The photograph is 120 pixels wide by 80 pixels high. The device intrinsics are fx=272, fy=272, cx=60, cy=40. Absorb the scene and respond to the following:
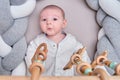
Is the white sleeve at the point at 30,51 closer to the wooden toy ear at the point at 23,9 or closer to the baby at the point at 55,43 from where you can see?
the baby at the point at 55,43

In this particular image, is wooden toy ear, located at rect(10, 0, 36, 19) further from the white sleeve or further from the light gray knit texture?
the white sleeve

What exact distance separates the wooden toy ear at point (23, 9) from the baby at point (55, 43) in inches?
1.8

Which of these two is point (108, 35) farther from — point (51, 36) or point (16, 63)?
point (16, 63)

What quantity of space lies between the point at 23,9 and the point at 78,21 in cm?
24

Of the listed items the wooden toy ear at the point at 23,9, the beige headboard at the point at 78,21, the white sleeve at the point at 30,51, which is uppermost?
the wooden toy ear at the point at 23,9

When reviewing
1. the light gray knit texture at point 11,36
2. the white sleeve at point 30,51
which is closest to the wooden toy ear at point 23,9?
the light gray knit texture at point 11,36

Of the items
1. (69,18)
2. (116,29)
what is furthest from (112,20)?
(69,18)

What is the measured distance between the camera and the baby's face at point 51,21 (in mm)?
1035

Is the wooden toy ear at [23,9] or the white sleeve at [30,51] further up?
the wooden toy ear at [23,9]

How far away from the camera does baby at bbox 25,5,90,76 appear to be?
1.04 metres

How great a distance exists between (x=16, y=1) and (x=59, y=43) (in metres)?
0.23

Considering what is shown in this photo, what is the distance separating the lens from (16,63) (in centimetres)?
103

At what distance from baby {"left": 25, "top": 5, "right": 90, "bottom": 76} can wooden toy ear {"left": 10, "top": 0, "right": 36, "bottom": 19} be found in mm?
47

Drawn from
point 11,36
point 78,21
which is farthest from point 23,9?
point 78,21
